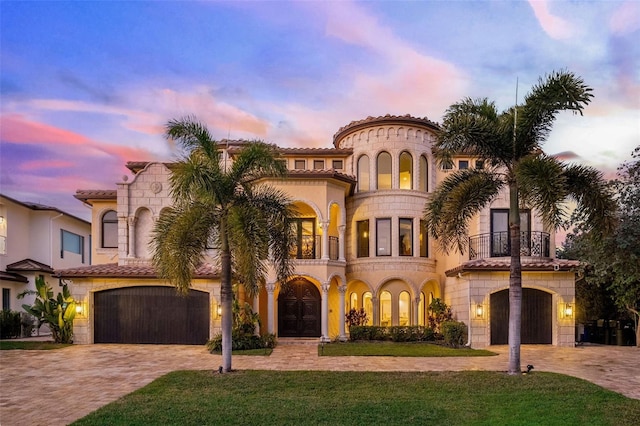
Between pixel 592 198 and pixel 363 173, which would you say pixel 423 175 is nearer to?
pixel 363 173

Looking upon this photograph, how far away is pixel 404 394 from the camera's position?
1054 centimetres

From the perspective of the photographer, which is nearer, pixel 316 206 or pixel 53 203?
pixel 316 206

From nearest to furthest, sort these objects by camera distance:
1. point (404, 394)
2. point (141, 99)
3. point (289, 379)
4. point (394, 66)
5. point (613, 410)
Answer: point (613, 410), point (404, 394), point (289, 379), point (394, 66), point (141, 99)

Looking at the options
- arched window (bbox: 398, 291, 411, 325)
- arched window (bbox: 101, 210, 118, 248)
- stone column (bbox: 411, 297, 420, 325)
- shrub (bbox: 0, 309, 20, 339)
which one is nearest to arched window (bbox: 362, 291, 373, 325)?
arched window (bbox: 398, 291, 411, 325)

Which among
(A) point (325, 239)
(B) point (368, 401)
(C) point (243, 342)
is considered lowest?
(C) point (243, 342)

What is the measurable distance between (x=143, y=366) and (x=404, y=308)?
12.4 meters

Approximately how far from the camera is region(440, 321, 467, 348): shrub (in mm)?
19297

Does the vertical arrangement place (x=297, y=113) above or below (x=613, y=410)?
above

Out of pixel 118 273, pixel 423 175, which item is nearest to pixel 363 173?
pixel 423 175

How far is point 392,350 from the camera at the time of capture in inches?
702

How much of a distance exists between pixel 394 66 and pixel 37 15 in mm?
11611

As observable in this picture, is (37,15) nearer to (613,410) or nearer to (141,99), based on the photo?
(141,99)

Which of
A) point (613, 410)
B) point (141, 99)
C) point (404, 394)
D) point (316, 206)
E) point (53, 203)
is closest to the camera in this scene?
point (613, 410)

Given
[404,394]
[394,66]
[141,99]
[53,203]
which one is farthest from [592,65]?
[53,203]
